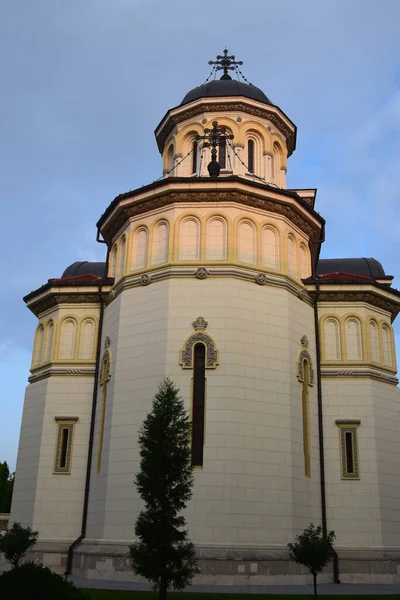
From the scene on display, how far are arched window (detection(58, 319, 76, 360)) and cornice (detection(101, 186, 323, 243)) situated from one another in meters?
3.66

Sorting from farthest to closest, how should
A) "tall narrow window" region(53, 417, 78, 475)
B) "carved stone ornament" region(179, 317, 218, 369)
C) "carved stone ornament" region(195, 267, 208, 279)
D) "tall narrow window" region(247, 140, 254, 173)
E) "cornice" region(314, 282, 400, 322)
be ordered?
"tall narrow window" region(247, 140, 254, 173) → "cornice" region(314, 282, 400, 322) → "tall narrow window" region(53, 417, 78, 475) → "carved stone ornament" region(195, 267, 208, 279) → "carved stone ornament" region(179, 317, 218, 369)

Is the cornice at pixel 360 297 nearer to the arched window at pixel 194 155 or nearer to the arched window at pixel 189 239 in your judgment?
the arched window at pixel 189 239

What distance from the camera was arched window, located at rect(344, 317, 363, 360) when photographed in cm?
1900

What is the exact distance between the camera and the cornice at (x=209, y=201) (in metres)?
17.5

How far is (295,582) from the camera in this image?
14477 millimetres

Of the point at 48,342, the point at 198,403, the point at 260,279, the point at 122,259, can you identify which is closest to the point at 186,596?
the point at 198,403

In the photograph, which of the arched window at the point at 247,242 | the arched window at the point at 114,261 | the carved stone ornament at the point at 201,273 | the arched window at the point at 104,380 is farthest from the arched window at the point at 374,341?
the arched window at the point at 114,261

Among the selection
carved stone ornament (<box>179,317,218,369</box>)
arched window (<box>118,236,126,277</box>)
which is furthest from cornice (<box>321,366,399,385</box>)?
arched window (<box>118,236,126,277</box>)

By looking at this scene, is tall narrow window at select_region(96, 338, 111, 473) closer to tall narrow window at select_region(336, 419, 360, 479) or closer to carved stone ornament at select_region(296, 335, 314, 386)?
carved stone ornament at select_region(296, 335, 314, 386)

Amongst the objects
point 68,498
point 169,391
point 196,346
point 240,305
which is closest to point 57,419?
point 68,498

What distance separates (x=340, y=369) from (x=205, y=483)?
6108 mm

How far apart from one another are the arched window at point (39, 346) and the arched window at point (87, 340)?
6.33ft

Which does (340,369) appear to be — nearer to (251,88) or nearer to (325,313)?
(325,313)

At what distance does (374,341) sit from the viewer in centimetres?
1952
